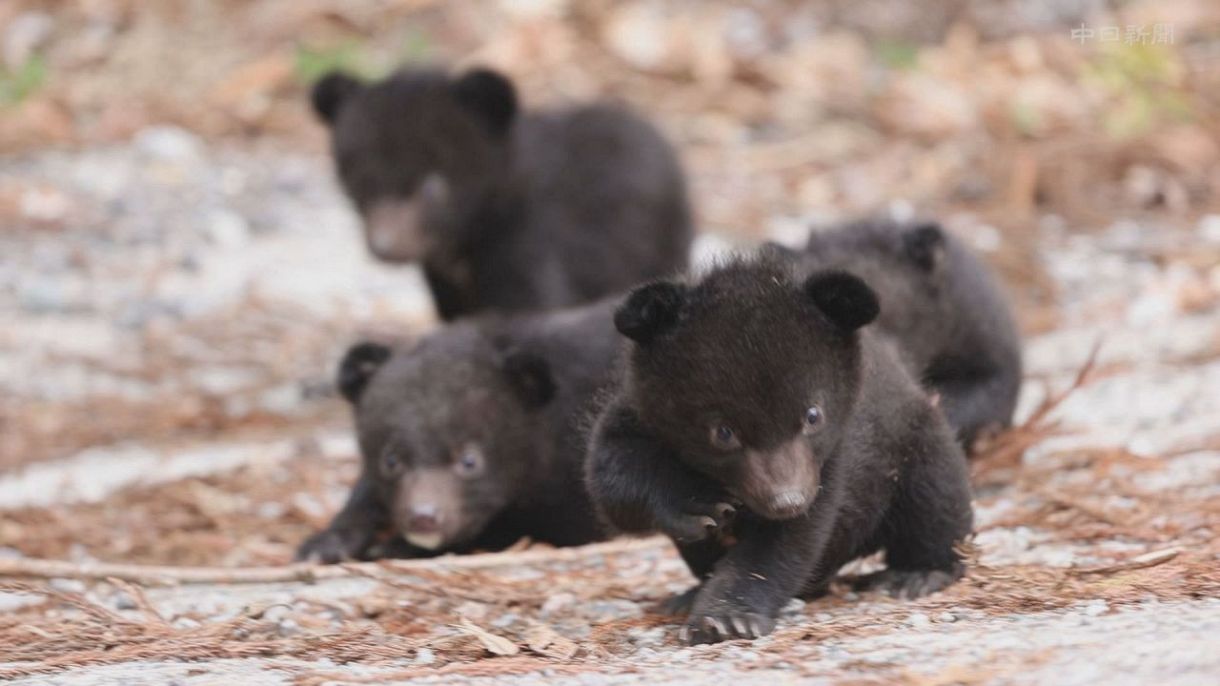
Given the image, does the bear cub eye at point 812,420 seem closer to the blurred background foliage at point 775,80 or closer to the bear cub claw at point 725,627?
the bear cub claw at point 725,627

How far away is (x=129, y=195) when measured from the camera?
1173 cm

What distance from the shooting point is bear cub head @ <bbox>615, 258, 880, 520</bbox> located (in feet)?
14.5

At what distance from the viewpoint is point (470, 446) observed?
6523 millimetres

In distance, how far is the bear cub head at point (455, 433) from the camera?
6.46m

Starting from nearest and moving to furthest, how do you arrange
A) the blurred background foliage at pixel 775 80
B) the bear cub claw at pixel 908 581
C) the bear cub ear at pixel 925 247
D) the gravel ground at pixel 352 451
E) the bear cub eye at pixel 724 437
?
the gravel ground at pixel 352 451
the bear cub eye at pixel 724 437
the bear cub claw at pixel 908 581
the bear cub ear at pixel 925 247
the blurred background foliage at pixel 775 80

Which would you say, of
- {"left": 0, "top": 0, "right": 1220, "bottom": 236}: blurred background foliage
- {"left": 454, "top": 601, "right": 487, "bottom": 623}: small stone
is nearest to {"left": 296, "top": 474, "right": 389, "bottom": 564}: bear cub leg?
{"left": 454, "top": 601, "right": 487, "bottom": 623}: small stone

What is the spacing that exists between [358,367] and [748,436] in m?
2.71

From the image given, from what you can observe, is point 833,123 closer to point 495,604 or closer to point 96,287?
point 96,287

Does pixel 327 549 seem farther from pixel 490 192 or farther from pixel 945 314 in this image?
pixel 490 192

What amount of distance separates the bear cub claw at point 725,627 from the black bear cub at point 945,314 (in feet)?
7.06

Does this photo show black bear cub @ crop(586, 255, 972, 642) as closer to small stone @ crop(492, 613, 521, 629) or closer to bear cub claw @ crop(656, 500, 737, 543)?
bear cub claw @ crop(656, 500, 737, 543)

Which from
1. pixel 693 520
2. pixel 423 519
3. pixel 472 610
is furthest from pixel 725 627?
pixel 423 519

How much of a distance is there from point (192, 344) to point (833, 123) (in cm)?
590

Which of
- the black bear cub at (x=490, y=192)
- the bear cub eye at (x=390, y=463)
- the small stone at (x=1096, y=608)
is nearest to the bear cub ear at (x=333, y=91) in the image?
the black bear cub at (x=490, y=192)
